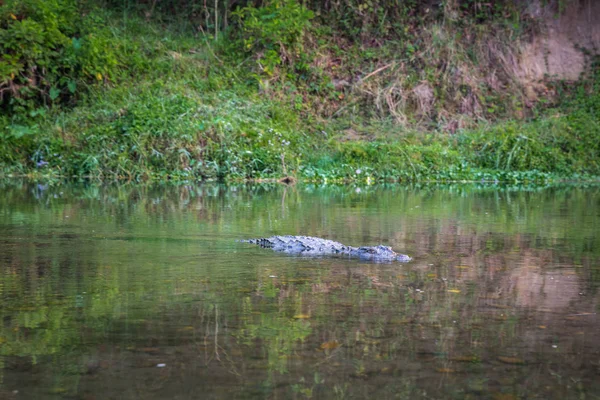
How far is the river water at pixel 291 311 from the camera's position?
3740 millimetres

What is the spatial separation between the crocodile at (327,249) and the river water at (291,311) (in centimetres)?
19

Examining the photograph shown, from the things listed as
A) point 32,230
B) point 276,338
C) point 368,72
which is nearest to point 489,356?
point 276,338

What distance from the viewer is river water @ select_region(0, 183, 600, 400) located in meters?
3.74

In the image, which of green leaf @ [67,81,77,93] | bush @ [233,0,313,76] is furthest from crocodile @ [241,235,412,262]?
bush @ [233,0,313,76]

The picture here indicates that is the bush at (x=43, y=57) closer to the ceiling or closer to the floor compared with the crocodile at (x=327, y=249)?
closer to the ceiling

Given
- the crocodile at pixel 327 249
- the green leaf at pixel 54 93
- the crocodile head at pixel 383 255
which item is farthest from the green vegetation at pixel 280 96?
the crocodile head at pixel 383 255

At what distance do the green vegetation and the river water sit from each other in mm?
6715

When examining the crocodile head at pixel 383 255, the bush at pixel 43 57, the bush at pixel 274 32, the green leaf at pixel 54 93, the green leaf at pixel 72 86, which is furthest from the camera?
the bush at pixel 274 32

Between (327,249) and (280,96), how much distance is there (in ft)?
39.2

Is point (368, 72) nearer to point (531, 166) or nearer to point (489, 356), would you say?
point (531, 166)

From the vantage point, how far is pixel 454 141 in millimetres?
17844

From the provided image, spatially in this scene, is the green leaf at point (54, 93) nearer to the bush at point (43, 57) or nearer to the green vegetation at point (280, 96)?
the bush at point (43, 57)

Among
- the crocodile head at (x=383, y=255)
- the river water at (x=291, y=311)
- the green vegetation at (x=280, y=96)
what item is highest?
the green vegetation at (x=280, y=96)

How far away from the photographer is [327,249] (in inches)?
290
